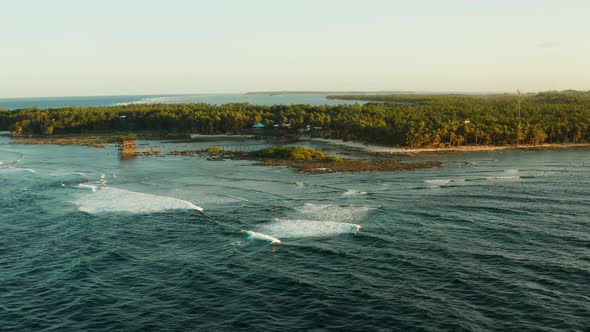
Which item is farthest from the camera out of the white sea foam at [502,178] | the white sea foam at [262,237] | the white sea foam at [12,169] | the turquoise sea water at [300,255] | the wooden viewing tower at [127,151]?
the wooden viewing tower at [127,151]

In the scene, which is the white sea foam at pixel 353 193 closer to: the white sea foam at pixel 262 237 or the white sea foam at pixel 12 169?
the white sea foam at pixel 262 237

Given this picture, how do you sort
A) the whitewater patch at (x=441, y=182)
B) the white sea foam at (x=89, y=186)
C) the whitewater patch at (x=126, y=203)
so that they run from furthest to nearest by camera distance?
the white sea foam at (x=89, y=186) → the whitewater patch at (x=441, y=182) → the whitewater patch at (x=126, y=203)

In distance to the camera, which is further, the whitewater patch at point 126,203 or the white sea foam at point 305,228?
the whitewater patch at point 126,203

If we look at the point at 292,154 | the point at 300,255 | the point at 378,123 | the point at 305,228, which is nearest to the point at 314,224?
the point at 305,228

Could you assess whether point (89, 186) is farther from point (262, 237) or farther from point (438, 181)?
point (438, 181)

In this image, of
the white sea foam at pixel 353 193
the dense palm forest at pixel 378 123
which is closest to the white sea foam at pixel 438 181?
the white sea foam at pixel 353 193

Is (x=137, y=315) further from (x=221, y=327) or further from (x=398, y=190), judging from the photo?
(x=398, y=190)
